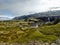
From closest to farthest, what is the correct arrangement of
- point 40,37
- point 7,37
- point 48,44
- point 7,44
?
point 48,44
point 7,44
point 40,37
point 7,37

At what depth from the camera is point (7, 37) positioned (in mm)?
58156

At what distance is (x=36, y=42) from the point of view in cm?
4778

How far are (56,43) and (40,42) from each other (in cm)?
465

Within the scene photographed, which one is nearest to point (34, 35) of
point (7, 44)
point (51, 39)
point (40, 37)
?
point (40, 37)

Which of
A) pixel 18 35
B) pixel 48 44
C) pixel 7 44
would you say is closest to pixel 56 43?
pixel 48 44

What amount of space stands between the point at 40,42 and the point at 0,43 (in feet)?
39.3

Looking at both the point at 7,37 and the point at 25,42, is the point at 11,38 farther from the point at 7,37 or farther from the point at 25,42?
the point at 25,42

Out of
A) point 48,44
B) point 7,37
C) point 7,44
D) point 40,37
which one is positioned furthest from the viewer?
point 7,37

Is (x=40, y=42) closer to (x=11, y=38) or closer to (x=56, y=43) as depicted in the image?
(x=56, y=43)

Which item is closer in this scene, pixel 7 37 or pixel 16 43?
pixel 16 43

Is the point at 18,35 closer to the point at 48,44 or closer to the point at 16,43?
the point at 16,43

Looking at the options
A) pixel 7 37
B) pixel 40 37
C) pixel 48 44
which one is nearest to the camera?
pixel 48 44

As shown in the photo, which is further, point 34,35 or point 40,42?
point 34,35

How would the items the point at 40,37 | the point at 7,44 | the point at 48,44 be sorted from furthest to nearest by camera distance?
the point at 40,37 < the point at 7,44 < the point at 48,44
